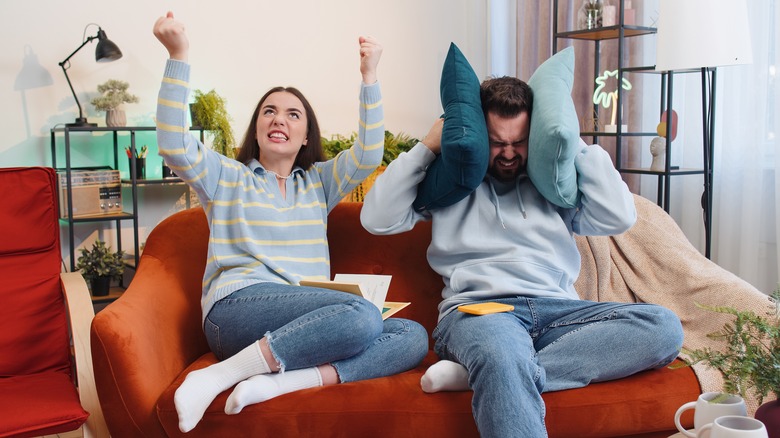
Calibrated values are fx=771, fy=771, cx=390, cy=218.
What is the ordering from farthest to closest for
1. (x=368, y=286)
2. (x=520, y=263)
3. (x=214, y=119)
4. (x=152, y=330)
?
(x=214, y=119) → (x=368, y=286) → (x=520, y=263) → (x=152, y=330)

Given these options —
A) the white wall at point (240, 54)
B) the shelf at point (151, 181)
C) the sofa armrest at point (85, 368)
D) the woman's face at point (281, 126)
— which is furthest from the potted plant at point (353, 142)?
the sofa armrest at point (85, 368)

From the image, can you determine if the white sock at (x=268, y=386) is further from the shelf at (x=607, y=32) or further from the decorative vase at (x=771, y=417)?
the shelf at (x=607, y=32)

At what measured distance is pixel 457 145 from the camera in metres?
1.76

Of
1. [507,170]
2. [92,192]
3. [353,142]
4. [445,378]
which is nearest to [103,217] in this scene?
[92,192]

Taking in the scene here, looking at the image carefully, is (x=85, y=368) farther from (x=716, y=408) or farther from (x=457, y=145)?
(x=716, y=408)

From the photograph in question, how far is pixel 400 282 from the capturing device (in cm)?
213

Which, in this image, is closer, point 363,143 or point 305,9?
point 363,143

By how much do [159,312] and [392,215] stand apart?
0.61 metres

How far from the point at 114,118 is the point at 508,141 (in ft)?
7.48

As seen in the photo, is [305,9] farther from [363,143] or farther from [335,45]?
[363,143]

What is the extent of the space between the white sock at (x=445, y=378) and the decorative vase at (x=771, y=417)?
616 millimetres

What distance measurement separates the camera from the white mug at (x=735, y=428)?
3.58 ft

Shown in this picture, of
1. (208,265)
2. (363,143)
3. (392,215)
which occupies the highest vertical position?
(363,143)

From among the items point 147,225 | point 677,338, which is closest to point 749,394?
point 677,338
